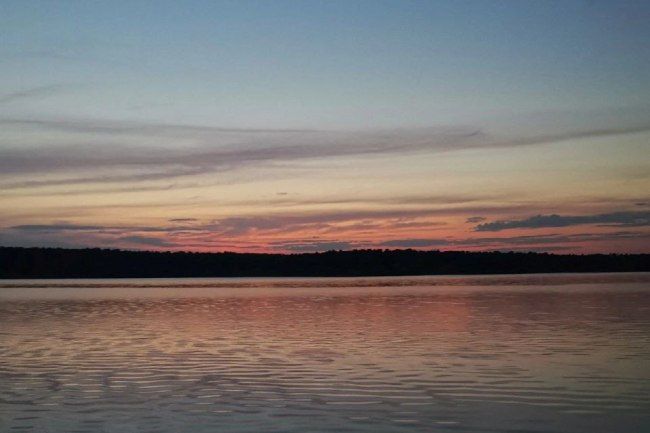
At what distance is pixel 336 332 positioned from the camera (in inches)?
1485

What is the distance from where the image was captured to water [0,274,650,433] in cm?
1747

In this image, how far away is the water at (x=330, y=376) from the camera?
17469mm

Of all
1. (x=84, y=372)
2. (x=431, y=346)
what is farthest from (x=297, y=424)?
(x=431, y=346)

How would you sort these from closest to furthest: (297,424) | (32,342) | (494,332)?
(297,424) → (32,342) → (494,332)

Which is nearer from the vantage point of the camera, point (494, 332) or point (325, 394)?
point (325, 394)

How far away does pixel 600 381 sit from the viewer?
22062 mm

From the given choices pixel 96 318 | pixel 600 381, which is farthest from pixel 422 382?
pixel 96 318

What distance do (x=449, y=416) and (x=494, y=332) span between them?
19.2m

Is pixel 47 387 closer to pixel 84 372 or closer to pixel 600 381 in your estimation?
pixel 84 372

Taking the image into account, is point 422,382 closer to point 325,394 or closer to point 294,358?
point 325,394

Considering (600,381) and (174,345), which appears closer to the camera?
(600,381)

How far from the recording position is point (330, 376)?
2345 cm

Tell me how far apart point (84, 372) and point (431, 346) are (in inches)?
471

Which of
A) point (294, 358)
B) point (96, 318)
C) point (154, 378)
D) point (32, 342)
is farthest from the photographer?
point (96, 318)
